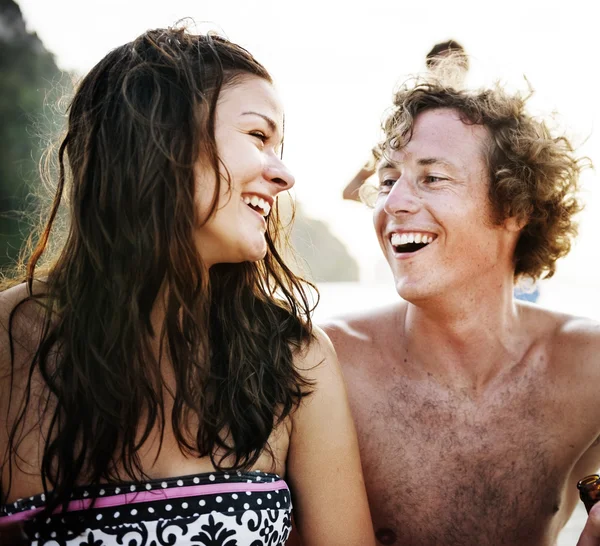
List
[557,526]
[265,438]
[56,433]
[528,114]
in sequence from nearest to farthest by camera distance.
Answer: [56,433], [265,438], [557,526], [528,114]

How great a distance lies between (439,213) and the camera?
2.77 m

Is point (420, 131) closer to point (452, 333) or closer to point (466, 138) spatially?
point (466, 138)

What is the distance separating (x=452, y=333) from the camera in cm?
288

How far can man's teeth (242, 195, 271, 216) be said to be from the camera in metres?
1.99

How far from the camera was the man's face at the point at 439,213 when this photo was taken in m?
2.75

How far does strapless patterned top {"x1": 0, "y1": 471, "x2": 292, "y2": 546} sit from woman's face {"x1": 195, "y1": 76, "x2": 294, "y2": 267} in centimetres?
68

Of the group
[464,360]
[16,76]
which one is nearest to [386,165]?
[464,360]

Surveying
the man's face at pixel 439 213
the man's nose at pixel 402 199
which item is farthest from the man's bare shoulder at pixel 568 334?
the man's nose at pixel 402 199

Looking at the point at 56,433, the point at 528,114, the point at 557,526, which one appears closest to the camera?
the point at 56,433

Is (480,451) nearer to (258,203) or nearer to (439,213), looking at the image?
(439,213)

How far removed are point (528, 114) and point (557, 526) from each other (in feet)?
6.30

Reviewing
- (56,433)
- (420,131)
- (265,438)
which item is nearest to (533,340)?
(420,131)

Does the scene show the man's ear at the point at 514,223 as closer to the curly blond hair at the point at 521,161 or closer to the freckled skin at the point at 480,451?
the curly blond hair at the point at 521,161

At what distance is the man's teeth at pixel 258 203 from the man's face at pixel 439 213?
2.85ft
